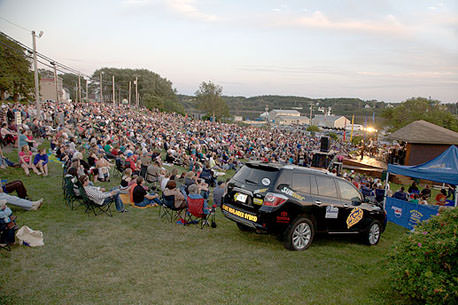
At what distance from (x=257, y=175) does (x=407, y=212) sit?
245 inches

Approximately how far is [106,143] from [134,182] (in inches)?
272

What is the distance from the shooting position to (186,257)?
16.3ft

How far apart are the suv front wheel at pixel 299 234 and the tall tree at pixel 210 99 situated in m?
60.8

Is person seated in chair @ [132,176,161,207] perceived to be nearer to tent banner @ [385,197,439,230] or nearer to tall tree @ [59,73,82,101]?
tent banner @ [385,197,439,230]

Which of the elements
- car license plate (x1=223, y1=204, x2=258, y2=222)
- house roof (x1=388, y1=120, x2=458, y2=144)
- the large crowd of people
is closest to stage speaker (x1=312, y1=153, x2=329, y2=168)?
the large crowd of people

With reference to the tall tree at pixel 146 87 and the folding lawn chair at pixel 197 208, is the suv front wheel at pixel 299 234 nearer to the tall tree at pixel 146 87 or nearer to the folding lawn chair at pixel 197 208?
the folding lawn chair at pixel 197 208

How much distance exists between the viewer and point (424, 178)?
8875mm

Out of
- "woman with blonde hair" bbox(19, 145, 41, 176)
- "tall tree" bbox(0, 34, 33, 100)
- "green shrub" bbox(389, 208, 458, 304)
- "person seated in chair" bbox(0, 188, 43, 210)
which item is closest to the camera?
"green shrub" bbox(389, 208, 458, 304)

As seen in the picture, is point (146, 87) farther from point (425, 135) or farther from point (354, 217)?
point (354, 217)

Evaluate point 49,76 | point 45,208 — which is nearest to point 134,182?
point 45,208

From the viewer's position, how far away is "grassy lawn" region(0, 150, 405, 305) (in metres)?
3.76

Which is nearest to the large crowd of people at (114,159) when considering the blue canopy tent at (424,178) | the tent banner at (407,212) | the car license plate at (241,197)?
the car license plate at (241,197)

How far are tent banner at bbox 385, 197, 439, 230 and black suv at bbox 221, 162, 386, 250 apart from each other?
327 cm

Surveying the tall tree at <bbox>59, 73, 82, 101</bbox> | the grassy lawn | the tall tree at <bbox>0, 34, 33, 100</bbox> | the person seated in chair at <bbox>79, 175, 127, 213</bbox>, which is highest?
the tall tree at <bbox>59, 73, 82, 101</bbox>
